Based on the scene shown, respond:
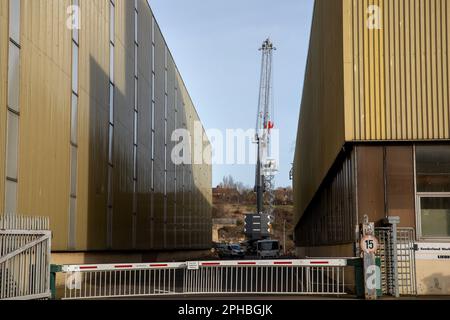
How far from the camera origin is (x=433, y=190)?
20375 mm

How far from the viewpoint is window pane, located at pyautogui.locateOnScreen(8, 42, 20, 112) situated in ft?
67.3

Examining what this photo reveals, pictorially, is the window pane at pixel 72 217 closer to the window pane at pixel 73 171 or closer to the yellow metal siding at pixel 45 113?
the window pane at pixel 73 171

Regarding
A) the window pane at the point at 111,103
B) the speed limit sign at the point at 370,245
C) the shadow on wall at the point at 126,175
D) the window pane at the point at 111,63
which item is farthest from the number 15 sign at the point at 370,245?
the window pane at the point at 111,63

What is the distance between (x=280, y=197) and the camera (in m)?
184

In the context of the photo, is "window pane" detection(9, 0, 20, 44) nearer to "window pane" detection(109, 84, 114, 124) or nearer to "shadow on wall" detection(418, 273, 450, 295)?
"window pane" detection(109, 84, 114, 124)

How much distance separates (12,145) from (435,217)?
12379 mm

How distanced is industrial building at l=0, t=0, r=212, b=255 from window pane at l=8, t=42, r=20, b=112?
30 millimetres

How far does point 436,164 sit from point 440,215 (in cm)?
147

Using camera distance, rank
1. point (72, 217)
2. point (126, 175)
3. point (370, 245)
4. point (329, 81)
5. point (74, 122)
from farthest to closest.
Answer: point (126, 175) → point (74, 122) → point (72, 217) → point (329, 81) → point (370, 245)

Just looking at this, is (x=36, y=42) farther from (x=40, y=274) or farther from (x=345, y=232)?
(x=345, y=232)

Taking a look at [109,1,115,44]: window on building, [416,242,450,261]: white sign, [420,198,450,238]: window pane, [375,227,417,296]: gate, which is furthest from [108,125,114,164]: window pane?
[416,242,450,261]: white sign

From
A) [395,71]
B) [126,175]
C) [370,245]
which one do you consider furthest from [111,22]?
[370,245]

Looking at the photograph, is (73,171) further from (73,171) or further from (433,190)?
(433,190)
